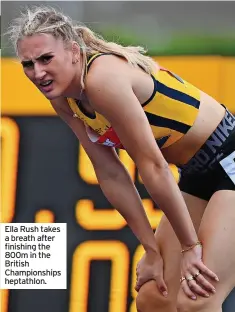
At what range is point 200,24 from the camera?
283 cm

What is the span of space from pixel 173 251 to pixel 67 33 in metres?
0.67

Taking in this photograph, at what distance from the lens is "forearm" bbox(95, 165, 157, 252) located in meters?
2.13

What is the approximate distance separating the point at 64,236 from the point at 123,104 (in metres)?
1.10

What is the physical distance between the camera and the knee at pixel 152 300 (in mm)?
2123

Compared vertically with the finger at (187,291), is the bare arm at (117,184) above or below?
above

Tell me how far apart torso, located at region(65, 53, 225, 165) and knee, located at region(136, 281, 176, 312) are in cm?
37

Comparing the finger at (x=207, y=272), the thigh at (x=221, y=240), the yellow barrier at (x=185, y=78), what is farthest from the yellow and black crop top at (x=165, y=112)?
A: the yellow barrier at (x=185, y=78)

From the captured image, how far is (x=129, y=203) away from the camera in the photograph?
2.13 m

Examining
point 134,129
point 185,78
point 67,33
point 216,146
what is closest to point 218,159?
point 216,146

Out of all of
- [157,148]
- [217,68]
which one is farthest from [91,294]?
[157,148]

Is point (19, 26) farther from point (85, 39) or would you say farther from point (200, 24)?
point (200, 24)

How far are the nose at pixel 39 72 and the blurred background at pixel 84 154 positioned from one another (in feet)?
3.20

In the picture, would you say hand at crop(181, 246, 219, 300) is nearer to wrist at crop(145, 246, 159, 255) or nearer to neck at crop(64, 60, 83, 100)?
wrist at crop(145, 246, 159, 255)

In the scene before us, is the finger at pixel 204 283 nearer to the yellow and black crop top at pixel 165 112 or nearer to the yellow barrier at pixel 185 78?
the yellow and black crop top at pixel 165 112
